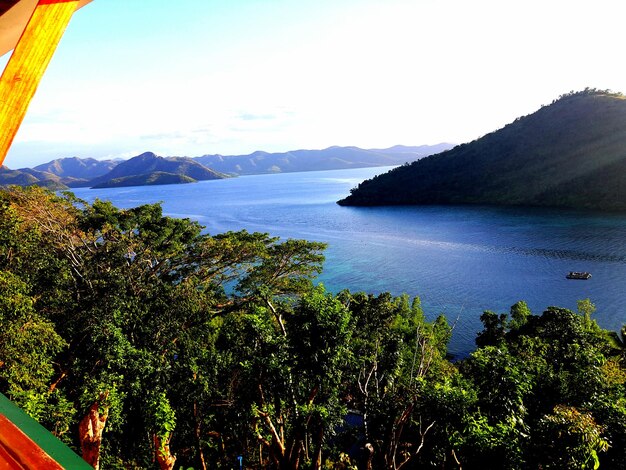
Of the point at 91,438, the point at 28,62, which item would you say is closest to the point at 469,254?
the point at 91,438

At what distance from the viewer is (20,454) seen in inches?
30.4

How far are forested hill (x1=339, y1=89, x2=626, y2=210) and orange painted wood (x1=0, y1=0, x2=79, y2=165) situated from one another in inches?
2769

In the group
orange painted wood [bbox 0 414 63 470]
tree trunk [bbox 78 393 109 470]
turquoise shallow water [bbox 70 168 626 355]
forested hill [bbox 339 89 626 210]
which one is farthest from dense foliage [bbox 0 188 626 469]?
forested hill [bbox 339 89 626 210]

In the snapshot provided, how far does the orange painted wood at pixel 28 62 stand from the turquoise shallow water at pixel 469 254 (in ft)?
77.2

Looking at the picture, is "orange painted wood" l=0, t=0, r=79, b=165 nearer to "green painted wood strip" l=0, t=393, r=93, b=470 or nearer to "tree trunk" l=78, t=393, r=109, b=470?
"green painted wood strip" l=0, t=393, r=93, b=470

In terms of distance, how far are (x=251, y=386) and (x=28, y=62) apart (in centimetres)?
791

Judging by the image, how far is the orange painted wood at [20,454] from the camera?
749 mm

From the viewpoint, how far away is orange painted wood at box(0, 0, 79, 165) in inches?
39.1

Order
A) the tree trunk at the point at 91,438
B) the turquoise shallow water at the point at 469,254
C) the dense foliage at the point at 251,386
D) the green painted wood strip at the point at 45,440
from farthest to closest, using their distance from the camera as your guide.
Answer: the turquoise shallow water at the point at 469,254 < the dense foliage at the point at 251,386 < the tree trunk at the point at 91,438 < the green painted wood strip at the point at 45,440

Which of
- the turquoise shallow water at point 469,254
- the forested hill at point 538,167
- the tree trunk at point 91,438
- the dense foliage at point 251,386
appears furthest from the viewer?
the forested hill at point 538,167

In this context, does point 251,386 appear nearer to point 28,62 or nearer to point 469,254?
point 28,62

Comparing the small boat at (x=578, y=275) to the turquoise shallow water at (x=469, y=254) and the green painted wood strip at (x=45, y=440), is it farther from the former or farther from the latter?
the green painted wood strip at (x=45, y=440)

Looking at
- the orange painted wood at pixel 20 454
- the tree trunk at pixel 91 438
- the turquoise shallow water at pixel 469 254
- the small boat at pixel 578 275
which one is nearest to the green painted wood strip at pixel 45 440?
the orange painted wood at pixel 20 454

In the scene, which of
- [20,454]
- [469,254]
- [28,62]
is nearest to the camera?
[20,454]
